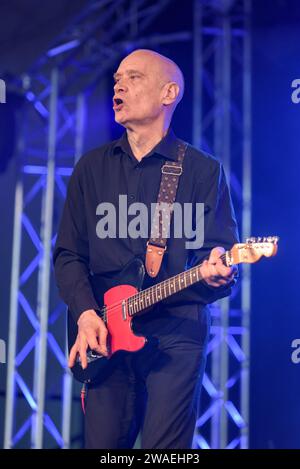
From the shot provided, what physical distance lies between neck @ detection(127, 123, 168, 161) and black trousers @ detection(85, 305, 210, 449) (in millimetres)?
876

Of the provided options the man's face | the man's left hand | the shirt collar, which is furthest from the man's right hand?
the man's face

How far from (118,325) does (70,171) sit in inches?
136

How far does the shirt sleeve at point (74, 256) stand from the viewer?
3998 millimetres

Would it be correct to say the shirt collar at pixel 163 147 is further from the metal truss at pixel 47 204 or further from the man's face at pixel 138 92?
the metal truss at pixel 47 204

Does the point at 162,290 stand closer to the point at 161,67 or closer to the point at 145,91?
the point at 145,91

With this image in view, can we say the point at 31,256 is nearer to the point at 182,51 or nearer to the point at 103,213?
the point at 182,51

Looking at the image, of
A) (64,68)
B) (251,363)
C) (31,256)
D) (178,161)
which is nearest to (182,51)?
(64,68)

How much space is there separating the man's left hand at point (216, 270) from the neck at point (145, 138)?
81cm

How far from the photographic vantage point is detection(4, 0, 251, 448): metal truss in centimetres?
679

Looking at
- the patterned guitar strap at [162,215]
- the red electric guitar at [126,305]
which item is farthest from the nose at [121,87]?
the red electric guitar at [126,305]

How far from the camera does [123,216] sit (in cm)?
418

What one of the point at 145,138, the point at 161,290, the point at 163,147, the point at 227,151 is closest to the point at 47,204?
the point at 227,151

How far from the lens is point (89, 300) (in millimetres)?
3961
